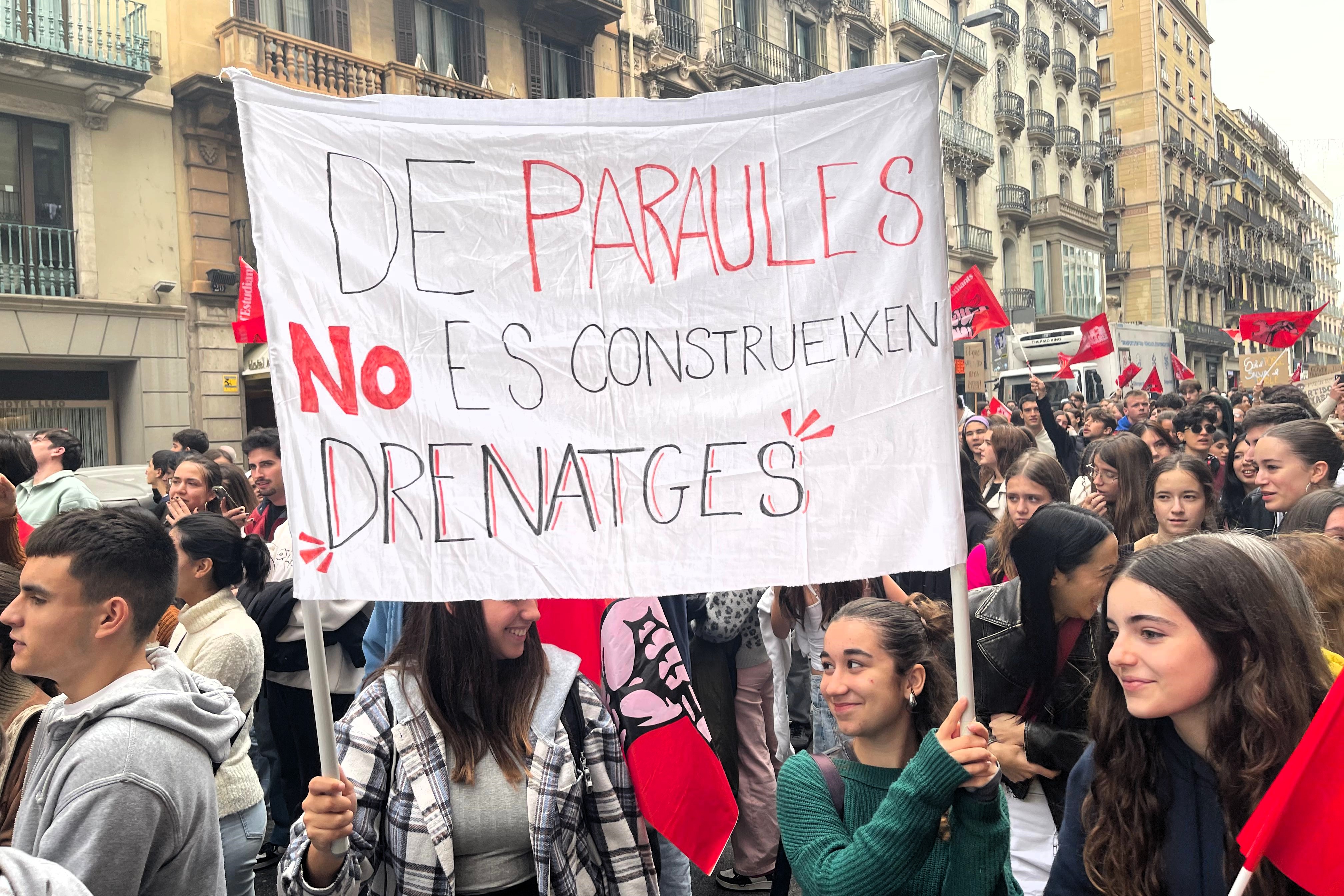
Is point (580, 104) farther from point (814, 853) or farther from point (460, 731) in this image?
point (814, 853)

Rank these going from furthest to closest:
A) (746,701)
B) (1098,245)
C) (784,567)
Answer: (1098,245)
(746,701)
(784,567)

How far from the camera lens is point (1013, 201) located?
34.9 metres

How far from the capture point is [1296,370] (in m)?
26.7

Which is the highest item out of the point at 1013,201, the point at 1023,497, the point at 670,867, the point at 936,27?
the point at 936,27

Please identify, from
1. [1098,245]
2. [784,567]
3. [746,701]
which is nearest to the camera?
[784,567]

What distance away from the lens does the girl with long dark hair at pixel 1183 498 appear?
14.5ft

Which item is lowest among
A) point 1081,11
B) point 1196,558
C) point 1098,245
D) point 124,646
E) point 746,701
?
point 746,701

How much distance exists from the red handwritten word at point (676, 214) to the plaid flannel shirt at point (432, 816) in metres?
1.03

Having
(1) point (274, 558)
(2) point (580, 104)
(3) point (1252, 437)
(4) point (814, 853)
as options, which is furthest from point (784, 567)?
(3) point (1252, 437)

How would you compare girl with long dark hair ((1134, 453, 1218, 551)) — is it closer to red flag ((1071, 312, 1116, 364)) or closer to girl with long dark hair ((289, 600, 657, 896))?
girl with long dark hair ((289, 600, 657, 896))

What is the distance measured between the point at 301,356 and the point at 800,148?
1.14m

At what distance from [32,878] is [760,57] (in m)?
25.1

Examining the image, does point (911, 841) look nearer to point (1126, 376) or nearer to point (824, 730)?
point (824, 730)

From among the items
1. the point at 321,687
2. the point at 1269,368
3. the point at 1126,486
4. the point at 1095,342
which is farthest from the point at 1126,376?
the point at 321,687
